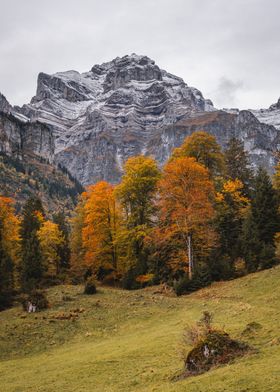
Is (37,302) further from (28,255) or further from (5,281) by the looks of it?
(28,255)

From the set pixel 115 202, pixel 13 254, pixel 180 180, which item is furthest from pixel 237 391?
pixel 13 254

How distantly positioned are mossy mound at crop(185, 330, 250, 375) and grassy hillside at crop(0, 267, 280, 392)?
687 mm

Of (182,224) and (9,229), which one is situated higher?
(9,229)

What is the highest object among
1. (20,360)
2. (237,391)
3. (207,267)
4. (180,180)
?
(180,180)

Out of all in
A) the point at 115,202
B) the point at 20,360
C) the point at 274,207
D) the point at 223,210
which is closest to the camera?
the point at 20,360

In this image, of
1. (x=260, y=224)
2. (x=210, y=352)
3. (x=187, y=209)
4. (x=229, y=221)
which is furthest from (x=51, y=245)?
(x=210, y=352)

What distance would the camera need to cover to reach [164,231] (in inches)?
1720

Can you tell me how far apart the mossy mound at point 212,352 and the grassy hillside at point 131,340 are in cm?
69

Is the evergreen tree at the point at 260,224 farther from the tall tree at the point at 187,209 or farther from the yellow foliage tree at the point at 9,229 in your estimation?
the yellow foliage tree at the point at 9,229

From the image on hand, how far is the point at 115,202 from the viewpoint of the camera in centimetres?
5378

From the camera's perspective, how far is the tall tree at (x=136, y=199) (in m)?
50.1

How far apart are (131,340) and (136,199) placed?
27.5 metres

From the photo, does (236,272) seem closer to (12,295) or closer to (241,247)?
(241,247)

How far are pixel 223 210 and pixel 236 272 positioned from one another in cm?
930
